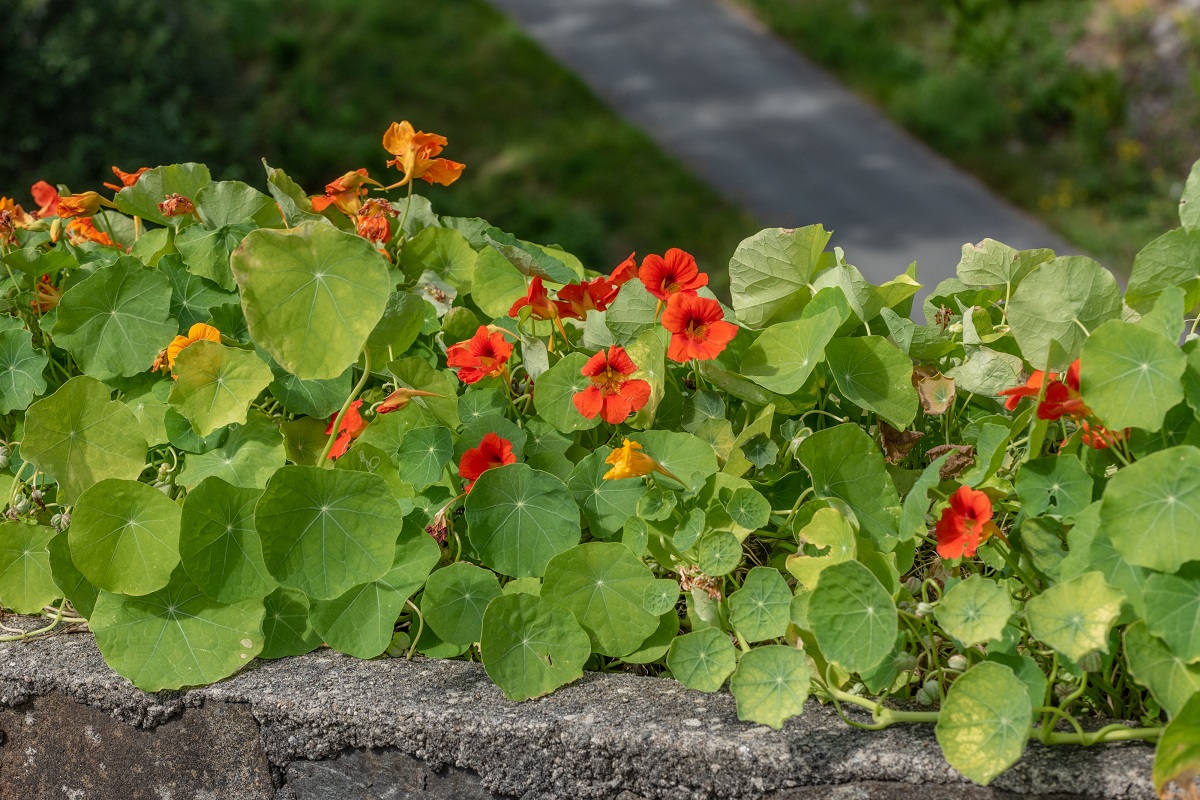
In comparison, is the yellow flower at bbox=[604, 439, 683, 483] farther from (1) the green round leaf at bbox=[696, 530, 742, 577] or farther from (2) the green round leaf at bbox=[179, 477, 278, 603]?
(2) the green round leaf at bbox=[179, 477, 278, 603]

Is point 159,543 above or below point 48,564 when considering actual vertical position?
above

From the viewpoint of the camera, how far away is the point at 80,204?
132 centimetres

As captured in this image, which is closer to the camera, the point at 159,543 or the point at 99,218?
the point at 159,543

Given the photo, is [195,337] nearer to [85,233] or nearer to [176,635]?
[176,635]

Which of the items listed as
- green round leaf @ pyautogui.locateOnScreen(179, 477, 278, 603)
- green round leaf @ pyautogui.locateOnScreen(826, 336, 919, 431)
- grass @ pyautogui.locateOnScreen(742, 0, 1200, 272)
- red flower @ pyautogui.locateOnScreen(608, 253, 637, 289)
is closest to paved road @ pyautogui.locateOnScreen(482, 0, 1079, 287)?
grass @ pyautogui.locateOnScreen(742, 0, 1200, 272)

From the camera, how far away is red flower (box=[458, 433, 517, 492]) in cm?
110

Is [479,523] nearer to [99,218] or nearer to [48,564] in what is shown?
[48,564]

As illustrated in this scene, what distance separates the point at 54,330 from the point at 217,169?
4.45 m

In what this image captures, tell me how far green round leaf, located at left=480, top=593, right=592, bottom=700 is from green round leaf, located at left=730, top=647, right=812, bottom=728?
0.62ft

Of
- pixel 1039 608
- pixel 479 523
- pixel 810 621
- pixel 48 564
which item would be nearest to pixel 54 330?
pixel 48 564

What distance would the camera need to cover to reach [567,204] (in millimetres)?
5328

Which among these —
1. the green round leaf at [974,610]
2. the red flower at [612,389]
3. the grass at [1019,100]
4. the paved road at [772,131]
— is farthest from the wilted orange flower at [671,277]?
the grass at [1019,100]

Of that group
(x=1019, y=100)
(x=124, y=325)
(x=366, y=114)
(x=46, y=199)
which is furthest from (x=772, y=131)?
(x=124, y=325)

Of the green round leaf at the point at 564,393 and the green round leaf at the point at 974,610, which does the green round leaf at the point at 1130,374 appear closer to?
Result: the green round leaf at the point at 974,610
